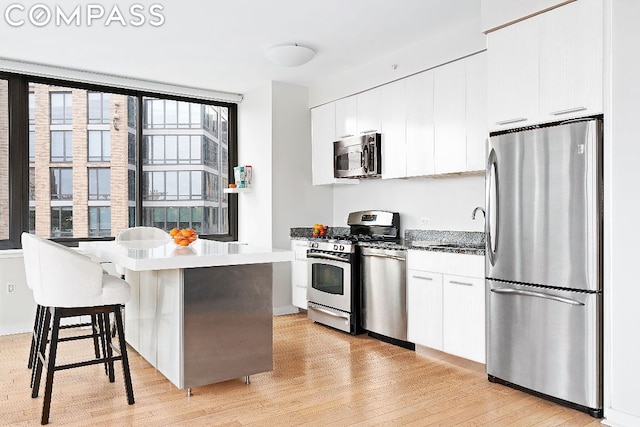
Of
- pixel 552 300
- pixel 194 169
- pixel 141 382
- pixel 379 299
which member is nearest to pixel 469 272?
pixel 552 300

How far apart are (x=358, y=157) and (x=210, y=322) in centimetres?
251

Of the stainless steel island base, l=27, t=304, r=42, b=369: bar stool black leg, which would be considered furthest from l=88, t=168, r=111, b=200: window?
the stainless steel island base

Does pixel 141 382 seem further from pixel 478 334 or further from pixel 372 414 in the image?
pixel 478 334

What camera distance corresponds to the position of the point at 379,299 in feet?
14.5

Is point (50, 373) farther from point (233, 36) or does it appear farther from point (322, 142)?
point (322, 142)

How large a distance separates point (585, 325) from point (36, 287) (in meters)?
3.07

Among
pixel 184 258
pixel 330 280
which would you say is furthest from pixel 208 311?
pixel 330 280

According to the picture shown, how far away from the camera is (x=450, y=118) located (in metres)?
4.11

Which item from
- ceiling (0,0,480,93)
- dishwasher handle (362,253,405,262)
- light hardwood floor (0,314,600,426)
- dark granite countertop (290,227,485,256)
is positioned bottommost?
light hardwood floor (0,314,600,426)

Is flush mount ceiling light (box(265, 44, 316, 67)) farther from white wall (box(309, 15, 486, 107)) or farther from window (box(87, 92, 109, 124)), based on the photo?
window (box(87, 92, 109, 124))

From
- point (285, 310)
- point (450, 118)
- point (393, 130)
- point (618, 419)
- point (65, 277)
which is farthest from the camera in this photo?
point (285, 310)

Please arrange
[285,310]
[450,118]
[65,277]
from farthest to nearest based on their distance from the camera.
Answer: [285,310]
[450,118]
[65,277]

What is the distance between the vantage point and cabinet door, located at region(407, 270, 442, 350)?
150 inches

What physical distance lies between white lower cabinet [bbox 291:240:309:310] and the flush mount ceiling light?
1879 mm
